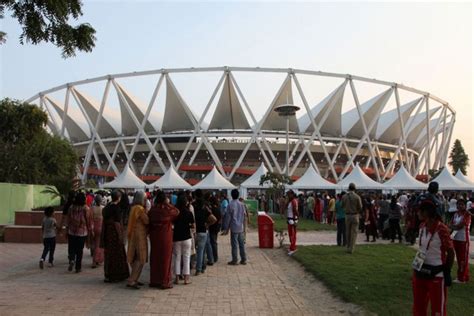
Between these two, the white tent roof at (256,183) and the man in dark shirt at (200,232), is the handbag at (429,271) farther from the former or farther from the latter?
the white tent roof at (256,183)

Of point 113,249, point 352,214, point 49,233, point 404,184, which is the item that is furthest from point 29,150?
point 404,184

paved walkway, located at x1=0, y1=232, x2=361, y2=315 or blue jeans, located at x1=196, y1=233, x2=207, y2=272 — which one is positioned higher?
blue jeans, located at x1=196, y1=233, x2=207, y2=272

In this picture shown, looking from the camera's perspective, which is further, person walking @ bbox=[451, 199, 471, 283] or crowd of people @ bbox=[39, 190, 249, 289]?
person walking @ bbox=[451, 199, 471, 283]

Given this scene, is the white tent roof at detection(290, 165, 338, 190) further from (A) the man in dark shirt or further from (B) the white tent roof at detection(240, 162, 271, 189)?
(A) the man in dark shirt

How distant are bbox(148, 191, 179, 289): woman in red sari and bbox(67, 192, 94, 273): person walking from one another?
7.07ft

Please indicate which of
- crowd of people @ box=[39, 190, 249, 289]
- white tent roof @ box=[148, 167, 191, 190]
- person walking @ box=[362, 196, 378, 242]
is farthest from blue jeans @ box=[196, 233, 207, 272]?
white tent roof @ box=[148, 167, 191, 190]

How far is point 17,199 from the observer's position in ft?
54.7

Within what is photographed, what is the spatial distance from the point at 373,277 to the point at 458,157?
95.2m

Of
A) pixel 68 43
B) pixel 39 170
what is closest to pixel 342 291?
pixel 68 43

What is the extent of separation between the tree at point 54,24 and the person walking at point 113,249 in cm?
333

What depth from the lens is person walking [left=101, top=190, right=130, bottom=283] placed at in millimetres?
7839

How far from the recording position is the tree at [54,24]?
5078 millimetres

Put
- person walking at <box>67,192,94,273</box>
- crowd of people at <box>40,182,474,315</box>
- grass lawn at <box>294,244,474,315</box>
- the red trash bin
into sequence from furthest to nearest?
the red trash bin, person walking at <box>67,192,94,273</box>, grass lawn at <box>294,244,474,315</box>, crowd of people at <box>40,182,474,315</box>

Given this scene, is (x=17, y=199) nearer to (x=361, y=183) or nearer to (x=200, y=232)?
(x=200, y=232)
